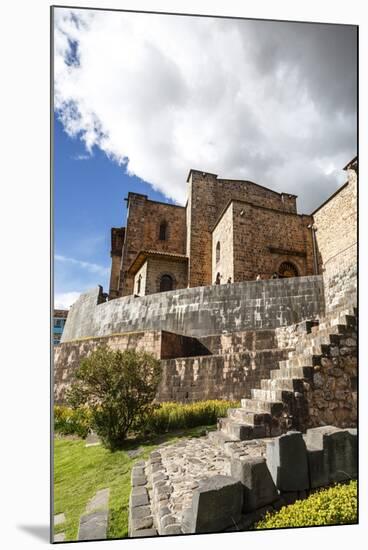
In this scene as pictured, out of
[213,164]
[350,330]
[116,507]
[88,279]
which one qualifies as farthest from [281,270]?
[116,507]

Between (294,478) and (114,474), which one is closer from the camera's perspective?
(294,478)

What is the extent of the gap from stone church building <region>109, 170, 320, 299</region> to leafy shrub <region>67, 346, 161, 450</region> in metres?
8.51

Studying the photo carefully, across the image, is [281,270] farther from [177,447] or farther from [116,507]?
[116,507]

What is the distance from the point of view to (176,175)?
6.71 meters

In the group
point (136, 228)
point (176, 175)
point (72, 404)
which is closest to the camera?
point (72, 404)

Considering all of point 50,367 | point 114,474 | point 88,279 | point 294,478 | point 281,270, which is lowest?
point 114,474

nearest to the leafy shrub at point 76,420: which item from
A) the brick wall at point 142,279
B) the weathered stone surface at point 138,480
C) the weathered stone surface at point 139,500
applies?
the weathered stone surface at point 138,480

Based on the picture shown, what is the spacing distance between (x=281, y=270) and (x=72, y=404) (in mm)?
13295

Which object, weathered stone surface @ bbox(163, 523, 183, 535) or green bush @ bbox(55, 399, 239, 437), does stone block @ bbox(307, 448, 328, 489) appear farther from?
green bush @ bbox(55, 399, 239, 437)

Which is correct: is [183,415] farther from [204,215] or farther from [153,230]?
→ [153,230]

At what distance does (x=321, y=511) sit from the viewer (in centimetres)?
386

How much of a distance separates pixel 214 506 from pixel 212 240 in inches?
694

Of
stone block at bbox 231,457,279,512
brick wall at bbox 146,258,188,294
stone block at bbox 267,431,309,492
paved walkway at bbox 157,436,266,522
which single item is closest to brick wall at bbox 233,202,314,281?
brick wall at bbox 146,258,188,294

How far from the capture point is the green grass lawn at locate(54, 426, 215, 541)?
370 cm
